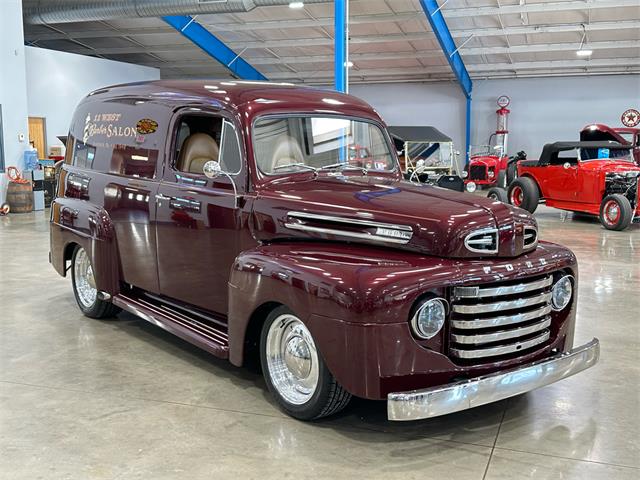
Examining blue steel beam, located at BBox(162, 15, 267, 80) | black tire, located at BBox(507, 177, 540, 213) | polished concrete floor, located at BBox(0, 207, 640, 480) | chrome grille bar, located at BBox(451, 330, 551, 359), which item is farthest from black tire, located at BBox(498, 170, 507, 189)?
chrome grille bar, located at BBox(451, 330, 551, 359)

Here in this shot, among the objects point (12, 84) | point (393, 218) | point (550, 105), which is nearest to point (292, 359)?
point (393, 218)

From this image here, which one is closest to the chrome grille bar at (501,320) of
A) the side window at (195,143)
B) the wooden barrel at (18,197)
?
the side window at (195,143)

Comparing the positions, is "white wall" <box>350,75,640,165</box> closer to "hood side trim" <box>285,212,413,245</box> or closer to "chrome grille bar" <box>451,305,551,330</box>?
"chrome grille bar" <box>451,305,551,330</box>

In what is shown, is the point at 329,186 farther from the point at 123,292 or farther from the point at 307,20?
the point at 307,20

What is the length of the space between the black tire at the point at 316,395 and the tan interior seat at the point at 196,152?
4.23 feet

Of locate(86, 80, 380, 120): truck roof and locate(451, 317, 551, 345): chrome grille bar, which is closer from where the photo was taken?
locate(451, 317, 551, 345): chrome grille bar

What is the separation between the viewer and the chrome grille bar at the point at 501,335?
3117 millimetres

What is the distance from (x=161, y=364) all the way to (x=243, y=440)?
4.35ft

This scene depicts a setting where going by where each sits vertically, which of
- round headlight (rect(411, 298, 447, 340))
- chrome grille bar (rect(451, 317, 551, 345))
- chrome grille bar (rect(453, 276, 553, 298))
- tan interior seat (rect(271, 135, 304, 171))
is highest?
tan interior seat (rect(271, 135, 304, 171))

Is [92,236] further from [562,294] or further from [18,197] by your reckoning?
[18,197]

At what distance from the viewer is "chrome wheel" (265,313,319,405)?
10.9 feet

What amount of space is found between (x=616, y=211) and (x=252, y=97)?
9334 millimetres

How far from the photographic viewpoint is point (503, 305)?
321 centimetres

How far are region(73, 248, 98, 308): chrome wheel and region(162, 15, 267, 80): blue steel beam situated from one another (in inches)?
537
